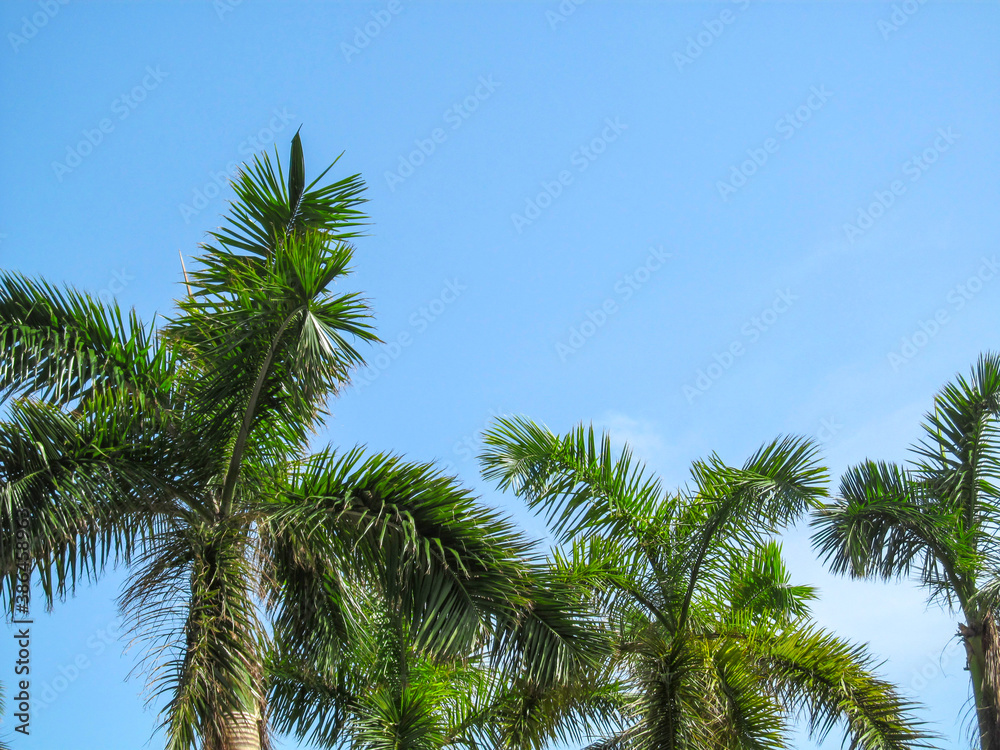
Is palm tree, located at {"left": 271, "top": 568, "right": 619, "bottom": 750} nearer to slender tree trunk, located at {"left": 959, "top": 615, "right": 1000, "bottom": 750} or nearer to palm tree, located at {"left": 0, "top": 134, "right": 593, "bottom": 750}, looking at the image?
palm tree, located at {"left": 0, "top": 134, "right": 593, "bottom": 750}

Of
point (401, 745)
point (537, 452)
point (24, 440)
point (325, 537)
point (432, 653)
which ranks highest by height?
point (537, 452)

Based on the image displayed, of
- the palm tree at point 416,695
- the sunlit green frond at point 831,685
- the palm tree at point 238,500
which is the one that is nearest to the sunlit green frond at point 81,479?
the palm tree at point 238,500

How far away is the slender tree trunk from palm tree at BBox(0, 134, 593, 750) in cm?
521

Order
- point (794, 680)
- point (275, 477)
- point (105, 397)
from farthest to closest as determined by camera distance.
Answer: point (794, 680) → point (275, 477) → point (105, 397)

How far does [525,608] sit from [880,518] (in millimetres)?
5275

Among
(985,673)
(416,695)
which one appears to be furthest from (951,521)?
(416,695)

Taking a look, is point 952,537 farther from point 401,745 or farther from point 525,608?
point 401,745

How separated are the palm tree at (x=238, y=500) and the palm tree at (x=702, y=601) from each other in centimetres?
151

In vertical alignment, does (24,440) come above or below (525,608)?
above

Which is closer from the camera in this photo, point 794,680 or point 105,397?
point 105,397

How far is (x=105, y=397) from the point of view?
7.69m

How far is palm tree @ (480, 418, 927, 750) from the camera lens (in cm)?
893

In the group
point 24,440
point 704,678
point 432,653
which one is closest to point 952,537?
point 704,678

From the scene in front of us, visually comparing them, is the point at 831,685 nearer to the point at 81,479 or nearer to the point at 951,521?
the point at 951,521
